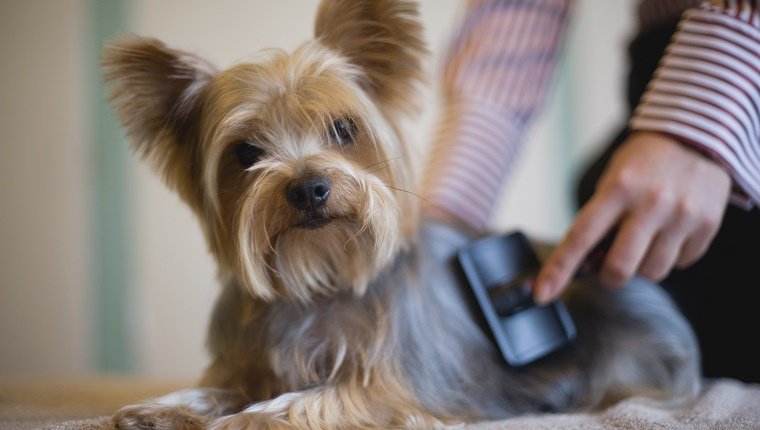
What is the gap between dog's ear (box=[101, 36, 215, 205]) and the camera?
140 cm

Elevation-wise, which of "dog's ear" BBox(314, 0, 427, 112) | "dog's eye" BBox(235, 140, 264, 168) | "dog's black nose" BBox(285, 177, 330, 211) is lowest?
"dog's black nose" BBox(285, 177, 330, 211)

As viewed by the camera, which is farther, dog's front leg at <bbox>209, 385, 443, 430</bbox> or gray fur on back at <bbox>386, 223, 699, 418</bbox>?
gray fur on back at <bbox>386, 223, 699, 418</bbox>

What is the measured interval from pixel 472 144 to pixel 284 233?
854mm

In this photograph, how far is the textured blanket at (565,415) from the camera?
1164mm

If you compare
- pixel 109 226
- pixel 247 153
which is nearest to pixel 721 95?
pixel 247 153

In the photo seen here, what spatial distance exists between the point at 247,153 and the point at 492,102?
0.91 metres

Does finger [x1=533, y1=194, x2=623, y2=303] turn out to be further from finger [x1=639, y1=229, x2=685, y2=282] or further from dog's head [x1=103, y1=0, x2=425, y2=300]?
dog's head [x1=103, y1=0, x2=425, y2=300]

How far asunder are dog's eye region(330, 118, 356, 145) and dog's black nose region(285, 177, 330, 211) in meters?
0.19

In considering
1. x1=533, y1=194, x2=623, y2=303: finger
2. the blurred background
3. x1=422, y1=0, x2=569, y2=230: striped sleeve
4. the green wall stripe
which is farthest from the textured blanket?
the green wall stripe

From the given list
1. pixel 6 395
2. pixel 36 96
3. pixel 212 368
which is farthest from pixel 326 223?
pixel 36 96

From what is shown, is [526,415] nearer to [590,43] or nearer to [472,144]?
[472,144]

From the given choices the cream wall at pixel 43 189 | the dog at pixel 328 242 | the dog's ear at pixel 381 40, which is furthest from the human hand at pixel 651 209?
the cream wall at pixel 43 189

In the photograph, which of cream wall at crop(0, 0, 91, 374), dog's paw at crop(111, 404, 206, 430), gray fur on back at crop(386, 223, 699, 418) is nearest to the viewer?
dog's paw at crop(111, 404, 206, 430)

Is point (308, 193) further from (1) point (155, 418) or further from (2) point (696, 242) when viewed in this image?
(2) point (696, 242)
